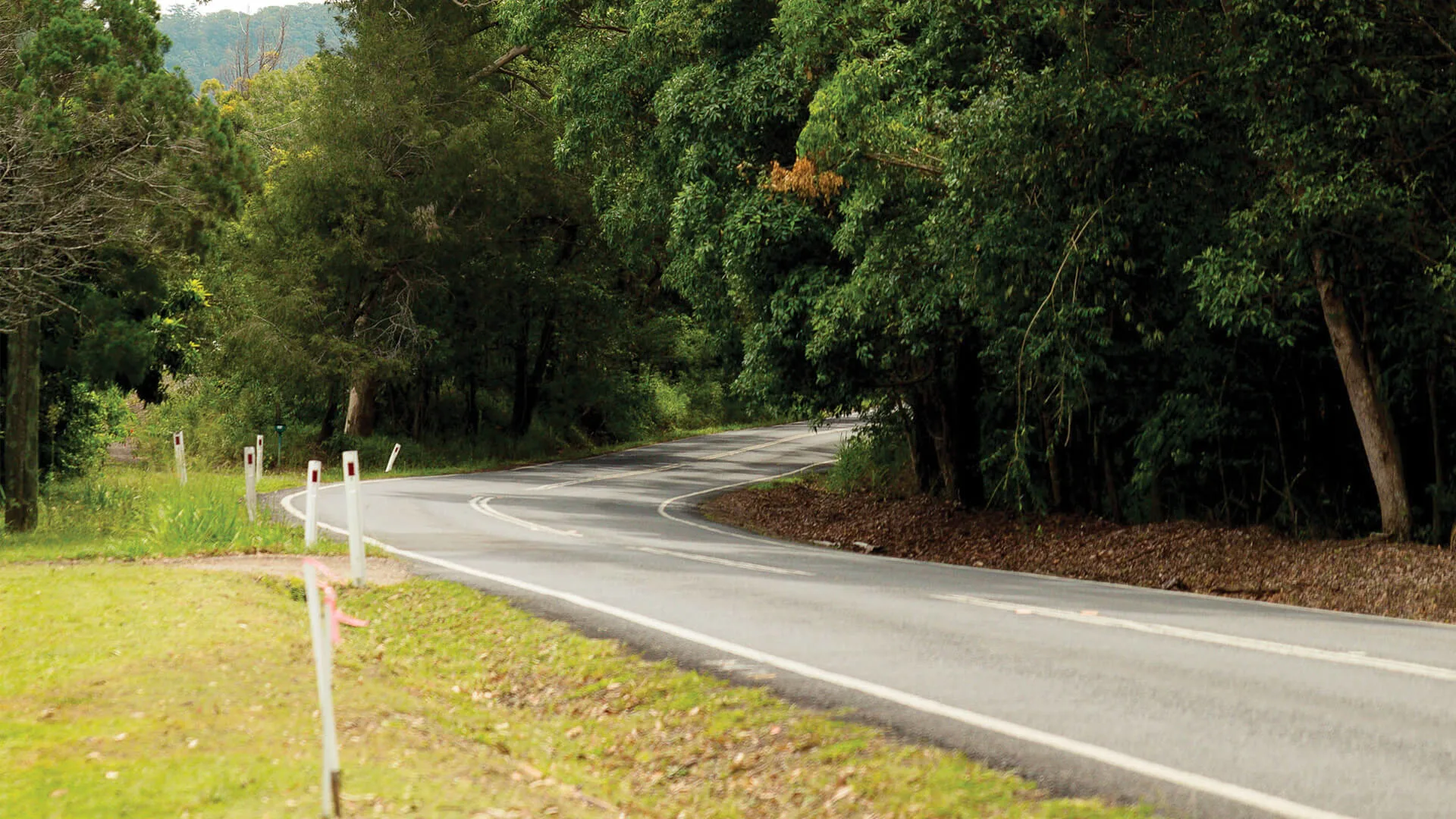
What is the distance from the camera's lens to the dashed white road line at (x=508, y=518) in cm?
1788

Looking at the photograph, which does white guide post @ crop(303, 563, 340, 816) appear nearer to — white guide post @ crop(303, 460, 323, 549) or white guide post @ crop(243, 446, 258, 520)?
white guide post @ crop(303, 460, 323, 549)

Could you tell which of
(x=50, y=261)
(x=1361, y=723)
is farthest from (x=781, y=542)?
(x=1361, y=723)

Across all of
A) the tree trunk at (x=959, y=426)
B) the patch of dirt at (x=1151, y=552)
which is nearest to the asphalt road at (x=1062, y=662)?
the patch of dirt at (x=1151, y=552)

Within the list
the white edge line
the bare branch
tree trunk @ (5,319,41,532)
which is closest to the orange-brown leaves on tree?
the white edge line

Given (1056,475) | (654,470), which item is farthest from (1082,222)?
(654,470)

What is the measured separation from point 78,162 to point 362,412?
811 inches

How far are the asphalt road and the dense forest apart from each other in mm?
3934

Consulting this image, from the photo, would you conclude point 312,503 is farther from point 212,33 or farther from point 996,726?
point 212,33

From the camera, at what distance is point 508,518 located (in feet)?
66.3

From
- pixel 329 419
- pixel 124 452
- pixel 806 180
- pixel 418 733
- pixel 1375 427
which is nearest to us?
pixel 418 733

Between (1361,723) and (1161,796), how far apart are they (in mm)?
1743

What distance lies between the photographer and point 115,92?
19.3 meters

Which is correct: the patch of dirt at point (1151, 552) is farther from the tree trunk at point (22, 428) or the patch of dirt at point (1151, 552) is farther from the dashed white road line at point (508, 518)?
the tree trunk at point (22, 428)

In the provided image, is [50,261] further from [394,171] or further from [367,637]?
[394,171]
